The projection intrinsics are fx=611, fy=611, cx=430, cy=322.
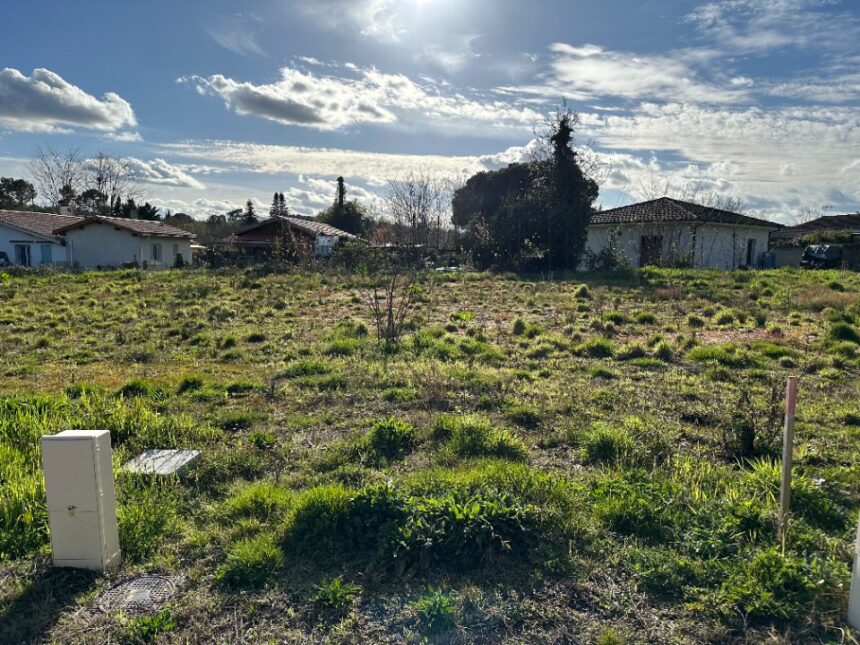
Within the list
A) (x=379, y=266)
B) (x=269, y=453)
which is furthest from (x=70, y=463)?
(x=379, y=266)

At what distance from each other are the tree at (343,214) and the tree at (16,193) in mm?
29274

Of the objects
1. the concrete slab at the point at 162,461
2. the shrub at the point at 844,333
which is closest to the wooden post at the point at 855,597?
the concrete slab at the point at 162,461

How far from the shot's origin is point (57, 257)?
38.8 m

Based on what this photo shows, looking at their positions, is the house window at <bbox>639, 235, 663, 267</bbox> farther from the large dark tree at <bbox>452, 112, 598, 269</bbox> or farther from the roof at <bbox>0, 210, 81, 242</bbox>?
the roof at <bbox>0, 210, 81, 242</bbox>

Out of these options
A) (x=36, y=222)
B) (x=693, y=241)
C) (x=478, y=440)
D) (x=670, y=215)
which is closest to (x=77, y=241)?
(x=36, y=222)

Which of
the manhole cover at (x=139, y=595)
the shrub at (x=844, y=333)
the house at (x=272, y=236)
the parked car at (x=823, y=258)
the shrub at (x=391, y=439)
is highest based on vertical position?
the house at (x=272, y=236)

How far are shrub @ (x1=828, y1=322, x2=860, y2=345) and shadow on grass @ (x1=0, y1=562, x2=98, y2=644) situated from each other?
10.8 meters

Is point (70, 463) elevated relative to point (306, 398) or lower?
elevated

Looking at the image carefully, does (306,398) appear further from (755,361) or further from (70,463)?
(755,361)

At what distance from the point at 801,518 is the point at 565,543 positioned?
1.50 m

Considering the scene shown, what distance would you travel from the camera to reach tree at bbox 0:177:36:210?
2319 inches

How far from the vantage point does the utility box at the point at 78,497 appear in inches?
129

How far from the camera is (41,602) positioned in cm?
310

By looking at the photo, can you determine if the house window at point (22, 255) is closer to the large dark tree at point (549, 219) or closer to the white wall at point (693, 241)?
the large dark tree at point (549, 219)
